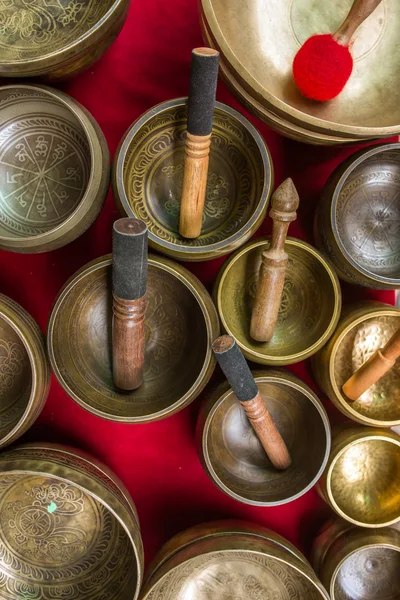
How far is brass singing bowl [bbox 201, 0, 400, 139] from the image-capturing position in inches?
60.9

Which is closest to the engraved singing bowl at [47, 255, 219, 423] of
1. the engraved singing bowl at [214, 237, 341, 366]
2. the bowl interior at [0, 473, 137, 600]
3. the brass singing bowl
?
the engraved singing bowl at [214, 237, 341, 366]

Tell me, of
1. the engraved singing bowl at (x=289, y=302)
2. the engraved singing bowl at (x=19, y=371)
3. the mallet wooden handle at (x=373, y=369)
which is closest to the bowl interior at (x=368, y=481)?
the mallet wooden handle at (x=373, y=369)

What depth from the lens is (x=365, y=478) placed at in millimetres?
1849

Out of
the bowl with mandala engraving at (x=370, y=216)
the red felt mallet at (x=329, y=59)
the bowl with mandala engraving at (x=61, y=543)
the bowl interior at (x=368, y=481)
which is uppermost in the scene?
the red felt mallet at (x=329, y=59)

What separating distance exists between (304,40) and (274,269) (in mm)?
676

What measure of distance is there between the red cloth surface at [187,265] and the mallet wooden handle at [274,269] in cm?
27

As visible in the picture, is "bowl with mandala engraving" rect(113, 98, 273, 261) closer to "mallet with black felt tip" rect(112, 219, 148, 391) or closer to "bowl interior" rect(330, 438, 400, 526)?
"mallet with black felt tip" rect(112, 219, 148, 391)

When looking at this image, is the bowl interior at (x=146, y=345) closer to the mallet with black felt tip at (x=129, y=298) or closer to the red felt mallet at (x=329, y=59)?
the mallet with black felt tip at (x=129, y=298)

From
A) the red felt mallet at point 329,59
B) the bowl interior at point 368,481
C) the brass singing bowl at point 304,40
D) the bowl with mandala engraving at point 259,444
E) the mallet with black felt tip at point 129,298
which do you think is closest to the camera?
the mallet with black felt tip at point 129,298

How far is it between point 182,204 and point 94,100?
0.48 metres

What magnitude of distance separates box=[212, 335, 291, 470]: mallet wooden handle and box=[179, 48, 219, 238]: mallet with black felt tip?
15.0 inches

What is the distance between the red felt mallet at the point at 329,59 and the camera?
1436 mm

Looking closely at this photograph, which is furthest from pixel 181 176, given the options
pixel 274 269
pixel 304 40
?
pixel 304 40

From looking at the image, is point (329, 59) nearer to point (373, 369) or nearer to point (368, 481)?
point (373, 369)
